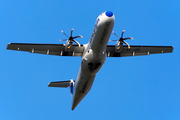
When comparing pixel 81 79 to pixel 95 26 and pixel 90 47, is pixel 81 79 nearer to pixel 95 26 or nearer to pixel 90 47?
pixel 90 47

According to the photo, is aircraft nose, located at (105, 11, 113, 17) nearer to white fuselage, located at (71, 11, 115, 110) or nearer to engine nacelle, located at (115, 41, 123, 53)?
white fuselage, located at (71, 11, 115, 110)

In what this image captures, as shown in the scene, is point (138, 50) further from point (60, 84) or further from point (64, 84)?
point (60, 84)

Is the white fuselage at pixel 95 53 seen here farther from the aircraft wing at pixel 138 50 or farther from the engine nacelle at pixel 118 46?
the aircraft wing at pixel 138 50

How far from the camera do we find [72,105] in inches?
1085

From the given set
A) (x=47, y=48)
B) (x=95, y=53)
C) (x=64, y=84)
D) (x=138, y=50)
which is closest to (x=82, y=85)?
(x=95, y=53)

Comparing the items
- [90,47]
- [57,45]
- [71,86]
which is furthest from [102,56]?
[71,86]

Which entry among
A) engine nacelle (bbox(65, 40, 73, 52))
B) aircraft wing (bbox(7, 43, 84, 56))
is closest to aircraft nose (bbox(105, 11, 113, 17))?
engine nacelle (bbox(65, 40, 73, 52))

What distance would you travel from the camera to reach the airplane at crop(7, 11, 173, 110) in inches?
787

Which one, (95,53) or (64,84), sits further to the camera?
(64,84)

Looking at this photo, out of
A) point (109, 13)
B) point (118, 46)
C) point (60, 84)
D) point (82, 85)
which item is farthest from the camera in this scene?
point (60, 84)

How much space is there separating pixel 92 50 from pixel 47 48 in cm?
500

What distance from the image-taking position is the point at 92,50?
21422 mm

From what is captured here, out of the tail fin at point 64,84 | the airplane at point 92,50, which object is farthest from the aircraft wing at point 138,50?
the tail fin at point 64,84

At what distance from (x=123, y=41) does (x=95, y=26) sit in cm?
423
